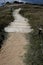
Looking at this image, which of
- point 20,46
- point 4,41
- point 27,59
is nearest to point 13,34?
point 4,41

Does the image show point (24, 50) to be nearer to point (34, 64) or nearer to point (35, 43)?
point (35, 43)

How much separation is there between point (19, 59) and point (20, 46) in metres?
2.86

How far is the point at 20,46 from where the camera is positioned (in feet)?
59.2

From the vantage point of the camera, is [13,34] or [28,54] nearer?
[28,54]

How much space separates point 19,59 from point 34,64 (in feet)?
6.21

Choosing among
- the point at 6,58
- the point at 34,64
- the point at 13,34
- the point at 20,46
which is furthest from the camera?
the point at 13,34

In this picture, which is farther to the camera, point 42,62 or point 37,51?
point 37,51

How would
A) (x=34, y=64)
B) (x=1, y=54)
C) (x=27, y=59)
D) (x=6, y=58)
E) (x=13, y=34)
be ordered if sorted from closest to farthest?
(x=34, y=64)
(x=27, y=59)
(x=6, y=58)
(x=1, y=54)
(x=13, y=34)

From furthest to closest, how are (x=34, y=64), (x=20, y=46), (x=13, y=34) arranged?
(x=13, y=34)
(x=20, y=46)
(x=34, y=64)

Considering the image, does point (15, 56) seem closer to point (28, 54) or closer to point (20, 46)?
point (28, 54)

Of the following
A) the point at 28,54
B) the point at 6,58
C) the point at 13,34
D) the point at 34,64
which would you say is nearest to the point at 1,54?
the point at 6,58

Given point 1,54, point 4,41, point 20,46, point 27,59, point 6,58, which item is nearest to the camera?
point 27,59

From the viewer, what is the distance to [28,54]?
50.2ft

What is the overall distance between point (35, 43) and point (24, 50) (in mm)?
915
